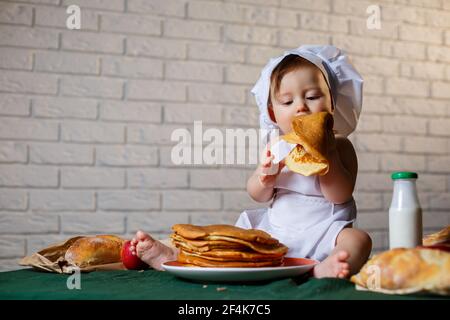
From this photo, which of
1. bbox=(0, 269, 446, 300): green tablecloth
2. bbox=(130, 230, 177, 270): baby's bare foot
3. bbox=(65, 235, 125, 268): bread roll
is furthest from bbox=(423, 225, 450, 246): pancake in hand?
bbox=(65, 235, 125, 268): bread roll

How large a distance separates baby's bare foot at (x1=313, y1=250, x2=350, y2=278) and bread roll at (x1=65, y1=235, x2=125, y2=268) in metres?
0.62

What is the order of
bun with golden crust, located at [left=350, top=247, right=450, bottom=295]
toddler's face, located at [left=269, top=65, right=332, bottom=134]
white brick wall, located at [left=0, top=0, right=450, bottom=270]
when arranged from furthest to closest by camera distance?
white brick wall, located at [left=0, top=0, right=450, bottom=270] < toddler's face, located at [left=269, top=65, right=332, bottom=134] < bun with golden crust, located at [left=350, top=247, right=450, bottom=295]

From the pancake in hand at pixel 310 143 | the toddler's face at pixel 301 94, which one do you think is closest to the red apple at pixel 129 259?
the pancake in hand at pixel 310 143

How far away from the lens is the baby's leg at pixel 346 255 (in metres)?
1.09

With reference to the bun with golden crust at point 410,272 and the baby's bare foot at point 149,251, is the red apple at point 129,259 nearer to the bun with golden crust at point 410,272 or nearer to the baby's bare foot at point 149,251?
the baby's bare foot at point 149,251

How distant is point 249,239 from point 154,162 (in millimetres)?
1385

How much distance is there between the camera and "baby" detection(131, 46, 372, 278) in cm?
145

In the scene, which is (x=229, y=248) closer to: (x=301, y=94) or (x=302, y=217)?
(x=302, y=217)

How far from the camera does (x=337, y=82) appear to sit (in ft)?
5.43

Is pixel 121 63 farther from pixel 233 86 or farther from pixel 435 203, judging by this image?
pixel 435 203

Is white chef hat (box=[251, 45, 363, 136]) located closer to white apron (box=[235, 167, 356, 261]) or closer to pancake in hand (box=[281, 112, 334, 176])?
white apron (box=[235, 167, 356, 261])

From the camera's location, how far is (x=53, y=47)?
7.59 ft

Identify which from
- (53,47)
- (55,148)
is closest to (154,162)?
(55,148)
